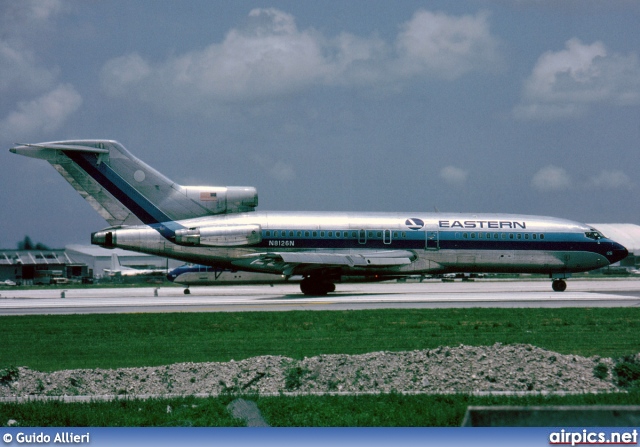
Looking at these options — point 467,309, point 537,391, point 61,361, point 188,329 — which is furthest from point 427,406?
point 467,309

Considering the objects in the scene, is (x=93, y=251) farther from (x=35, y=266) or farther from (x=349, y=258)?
(x=349, y=258)

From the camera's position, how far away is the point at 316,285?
1480 inches

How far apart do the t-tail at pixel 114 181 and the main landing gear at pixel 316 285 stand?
22.8ft

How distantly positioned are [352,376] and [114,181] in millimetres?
26133

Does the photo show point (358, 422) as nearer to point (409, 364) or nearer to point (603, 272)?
point (409, 364)

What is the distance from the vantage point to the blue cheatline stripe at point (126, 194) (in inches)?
1389

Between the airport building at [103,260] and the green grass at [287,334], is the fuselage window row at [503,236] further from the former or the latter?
the airport building at [103,260]

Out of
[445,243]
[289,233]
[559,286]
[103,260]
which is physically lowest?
[559,286]

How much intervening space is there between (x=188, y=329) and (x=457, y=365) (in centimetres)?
1041

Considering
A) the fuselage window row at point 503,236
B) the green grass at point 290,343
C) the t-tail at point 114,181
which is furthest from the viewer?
the fuselage window row at point 503,236

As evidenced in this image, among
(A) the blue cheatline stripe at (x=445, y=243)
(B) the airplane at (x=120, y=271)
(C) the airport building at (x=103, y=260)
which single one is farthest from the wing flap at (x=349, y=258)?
(C) the airport building at (x=103, y=260)

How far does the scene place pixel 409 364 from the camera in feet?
A: 41.0

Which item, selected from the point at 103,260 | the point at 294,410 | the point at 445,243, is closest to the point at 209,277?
the point at 445,243

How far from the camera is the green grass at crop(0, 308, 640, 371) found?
51.1ft
